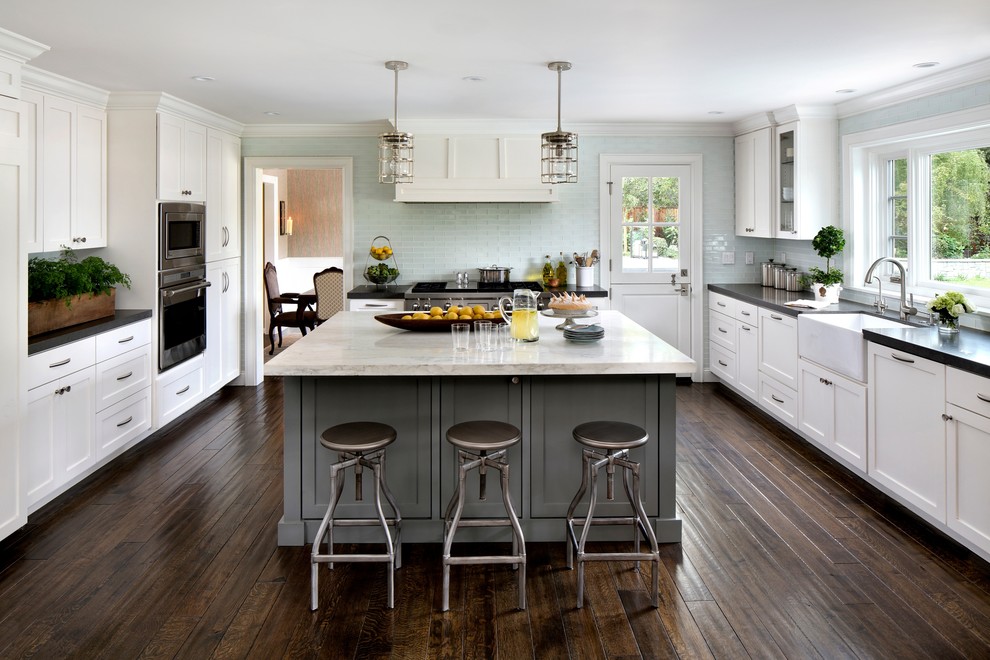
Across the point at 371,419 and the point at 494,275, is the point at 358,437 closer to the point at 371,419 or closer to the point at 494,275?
the point at 371,419

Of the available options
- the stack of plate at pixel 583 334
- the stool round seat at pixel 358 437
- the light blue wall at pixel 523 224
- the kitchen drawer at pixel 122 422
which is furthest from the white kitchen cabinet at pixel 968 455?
the kitchen drawer at pixel 122 422

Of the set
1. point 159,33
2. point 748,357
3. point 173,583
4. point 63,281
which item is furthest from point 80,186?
point 748,357

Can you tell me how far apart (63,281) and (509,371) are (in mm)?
2876

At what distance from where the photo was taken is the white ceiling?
3.39 metres

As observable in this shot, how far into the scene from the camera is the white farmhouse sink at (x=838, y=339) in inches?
167

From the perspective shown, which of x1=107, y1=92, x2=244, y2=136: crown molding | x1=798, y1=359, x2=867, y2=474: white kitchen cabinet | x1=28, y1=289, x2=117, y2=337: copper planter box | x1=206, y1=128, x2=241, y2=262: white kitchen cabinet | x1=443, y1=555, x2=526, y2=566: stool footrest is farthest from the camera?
x1=206, y1=128, x2=241, y2=262: white kitchen cabinet

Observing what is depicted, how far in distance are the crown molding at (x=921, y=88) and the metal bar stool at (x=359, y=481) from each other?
3.88 m

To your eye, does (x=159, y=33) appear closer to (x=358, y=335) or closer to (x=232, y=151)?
(x=358, y=335)

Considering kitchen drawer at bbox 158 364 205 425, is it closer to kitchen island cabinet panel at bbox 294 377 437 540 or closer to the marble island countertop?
the marble island countertop

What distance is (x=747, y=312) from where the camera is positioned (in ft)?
20.3

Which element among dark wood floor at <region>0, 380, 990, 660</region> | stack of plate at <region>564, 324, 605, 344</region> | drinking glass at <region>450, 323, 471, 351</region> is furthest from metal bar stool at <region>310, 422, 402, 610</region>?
stack of plate at <region>564, 324, 605, 344</region>

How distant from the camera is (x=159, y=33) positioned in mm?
3791

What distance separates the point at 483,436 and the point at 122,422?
2965mm

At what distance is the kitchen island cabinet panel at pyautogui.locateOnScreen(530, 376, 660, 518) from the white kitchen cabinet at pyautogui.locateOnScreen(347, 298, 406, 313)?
325 cm
